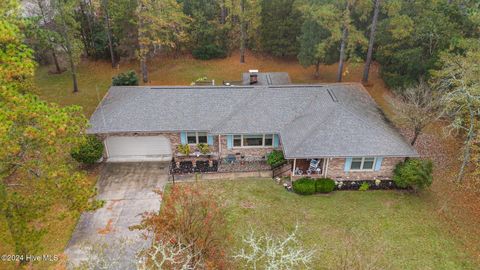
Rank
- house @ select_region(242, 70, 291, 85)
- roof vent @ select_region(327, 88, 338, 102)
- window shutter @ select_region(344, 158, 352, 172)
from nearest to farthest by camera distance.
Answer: window shutter @ select_region(344, 158, 352, 172) < roof vent @ select_region(327, 88, 338, 102) < house @ select_region(242, 70, 291, 85)

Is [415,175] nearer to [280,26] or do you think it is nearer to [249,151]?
Answer: [249,151]

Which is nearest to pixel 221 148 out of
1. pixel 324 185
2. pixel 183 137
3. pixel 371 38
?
pixel 183 137

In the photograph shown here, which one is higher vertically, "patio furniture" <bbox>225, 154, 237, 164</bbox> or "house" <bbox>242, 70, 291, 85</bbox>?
"house" <bbox>242, 70, 291, 85</bbox>

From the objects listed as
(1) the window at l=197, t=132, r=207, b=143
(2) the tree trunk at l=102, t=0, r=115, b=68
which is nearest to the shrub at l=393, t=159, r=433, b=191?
(1) the window at l=197, t=132, r=207, b=143

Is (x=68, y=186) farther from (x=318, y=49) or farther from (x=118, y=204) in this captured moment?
(x=318, y=49)

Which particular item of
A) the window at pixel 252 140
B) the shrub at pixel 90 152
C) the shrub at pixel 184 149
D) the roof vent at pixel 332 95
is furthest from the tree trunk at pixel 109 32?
the roof vent at pixel 332 95

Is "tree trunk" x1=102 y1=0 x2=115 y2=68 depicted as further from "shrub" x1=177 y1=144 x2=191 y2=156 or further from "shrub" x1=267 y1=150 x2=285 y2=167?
"shrub" x1=267 y1=150 x2=285 y2=167

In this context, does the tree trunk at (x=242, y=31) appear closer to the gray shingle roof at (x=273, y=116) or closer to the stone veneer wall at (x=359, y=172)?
the gray shingle roof at (x=273, y=116)
